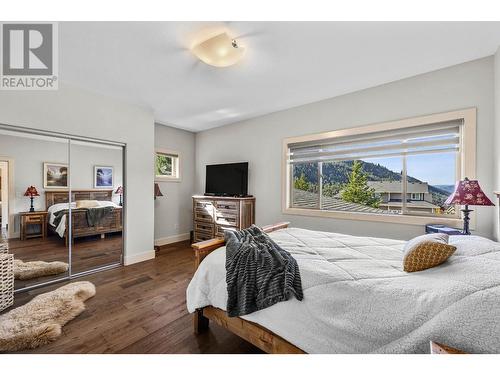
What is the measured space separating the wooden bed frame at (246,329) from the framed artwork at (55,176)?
2.30 m

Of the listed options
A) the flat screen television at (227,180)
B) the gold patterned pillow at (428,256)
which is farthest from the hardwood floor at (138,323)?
the flat screen television at (227,180)

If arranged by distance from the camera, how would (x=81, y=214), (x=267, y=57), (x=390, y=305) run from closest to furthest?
(x=390, y=305) → (x=267, y=57) → (x=81, y=214)

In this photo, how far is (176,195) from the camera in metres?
4.84

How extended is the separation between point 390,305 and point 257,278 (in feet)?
2.38

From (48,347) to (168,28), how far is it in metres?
2.70

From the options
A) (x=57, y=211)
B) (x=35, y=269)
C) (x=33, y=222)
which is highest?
(x=57, y=211)

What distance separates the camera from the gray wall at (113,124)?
250 centimetres

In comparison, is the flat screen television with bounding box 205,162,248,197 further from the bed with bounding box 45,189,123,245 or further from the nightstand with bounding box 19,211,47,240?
the nightstand with bounding box 19,211,47,240

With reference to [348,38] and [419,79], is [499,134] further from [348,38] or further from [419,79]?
[348,38]

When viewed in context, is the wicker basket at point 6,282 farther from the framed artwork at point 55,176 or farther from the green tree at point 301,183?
the green tree at point 301,183

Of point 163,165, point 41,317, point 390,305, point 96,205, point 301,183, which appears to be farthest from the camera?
point 163,165

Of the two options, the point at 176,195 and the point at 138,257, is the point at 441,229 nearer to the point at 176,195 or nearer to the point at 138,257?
the point at 138,257

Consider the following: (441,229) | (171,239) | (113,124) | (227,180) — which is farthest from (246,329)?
(171,239)

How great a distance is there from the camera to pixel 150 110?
3.71 m
